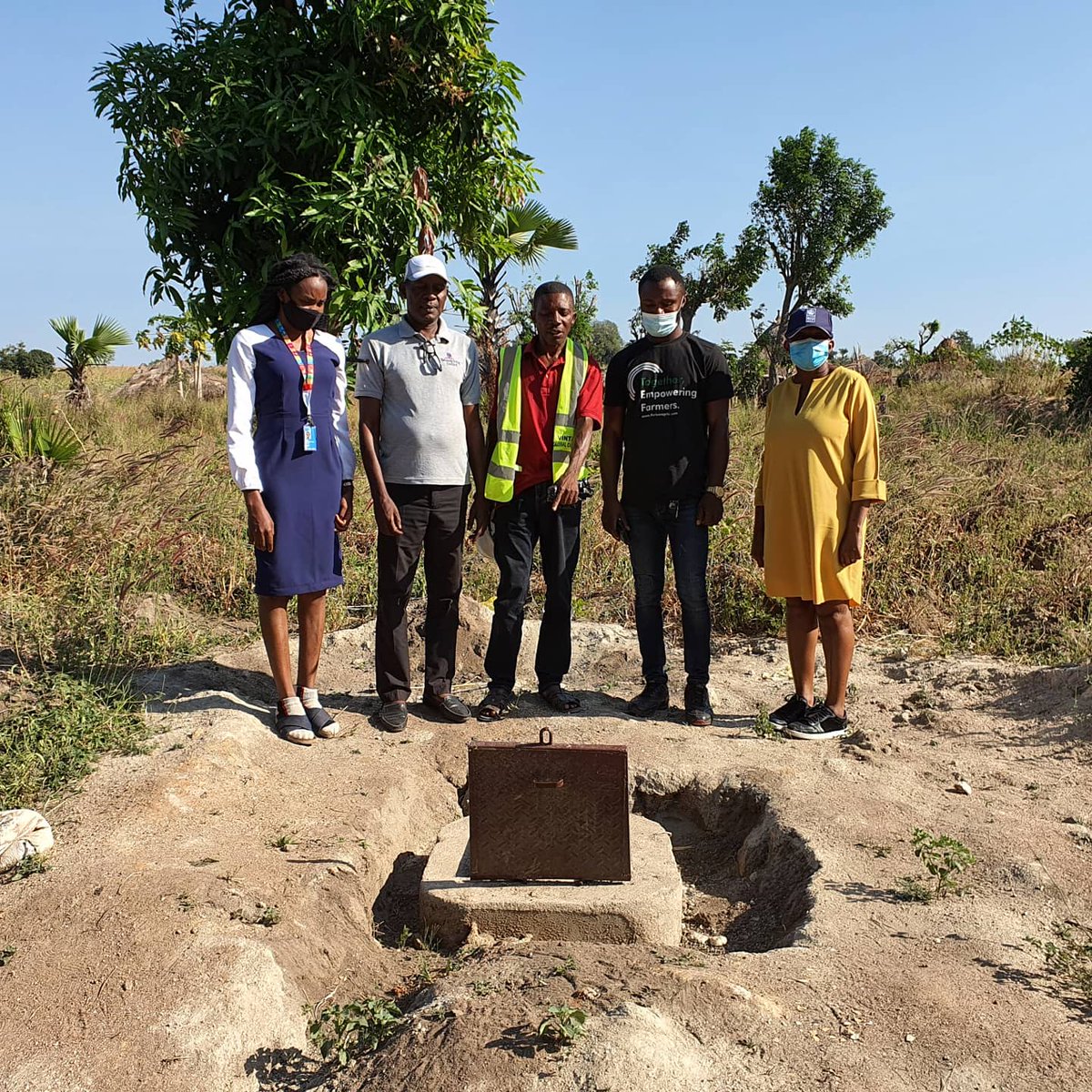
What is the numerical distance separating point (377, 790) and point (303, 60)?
5242mm

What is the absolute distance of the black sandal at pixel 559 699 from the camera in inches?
193

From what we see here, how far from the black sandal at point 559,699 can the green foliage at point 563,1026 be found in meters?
2.55

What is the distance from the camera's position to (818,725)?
464 cm

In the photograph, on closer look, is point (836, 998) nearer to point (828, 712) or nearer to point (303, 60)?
point (828, 712)

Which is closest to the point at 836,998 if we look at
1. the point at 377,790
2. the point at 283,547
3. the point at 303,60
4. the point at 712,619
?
the point at 377,790

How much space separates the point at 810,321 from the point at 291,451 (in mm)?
2247

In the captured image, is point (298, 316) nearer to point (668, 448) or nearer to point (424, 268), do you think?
point (424, 268)

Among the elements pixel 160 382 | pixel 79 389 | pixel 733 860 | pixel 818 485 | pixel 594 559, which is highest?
pixel 160 382

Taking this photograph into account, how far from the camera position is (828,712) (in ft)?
15.3

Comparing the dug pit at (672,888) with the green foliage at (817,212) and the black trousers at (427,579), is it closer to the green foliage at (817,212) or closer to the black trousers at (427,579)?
the black trousers at (427,579)

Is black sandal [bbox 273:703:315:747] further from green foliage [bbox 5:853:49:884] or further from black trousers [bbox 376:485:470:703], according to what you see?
green foliage [bbox 5:853:49:884]

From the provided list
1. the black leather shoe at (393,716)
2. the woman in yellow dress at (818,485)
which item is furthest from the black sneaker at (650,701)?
the black leather shoe at (393,716)

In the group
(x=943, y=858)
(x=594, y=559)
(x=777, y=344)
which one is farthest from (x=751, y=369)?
(x=943, y=858)

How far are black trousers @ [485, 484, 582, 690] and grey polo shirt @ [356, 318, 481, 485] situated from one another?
344 millimetres
